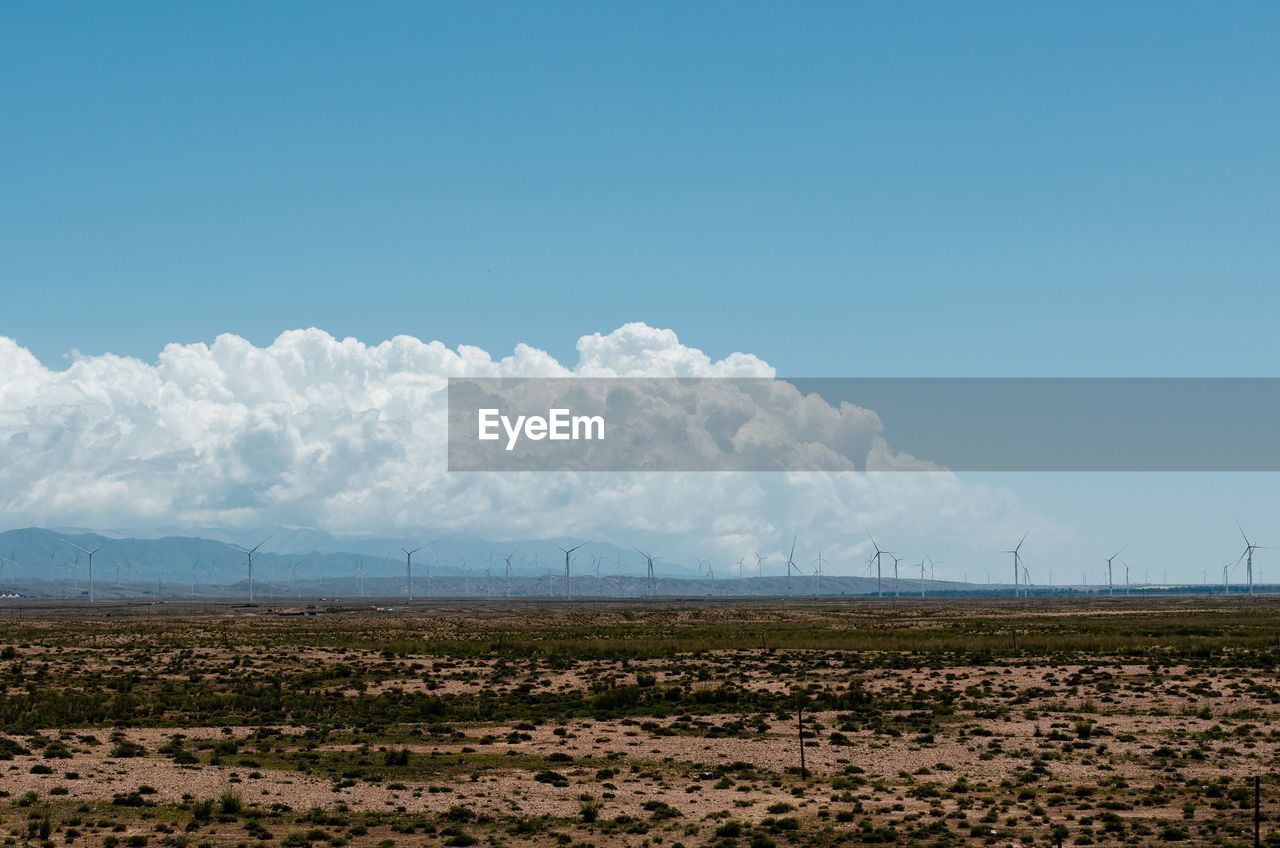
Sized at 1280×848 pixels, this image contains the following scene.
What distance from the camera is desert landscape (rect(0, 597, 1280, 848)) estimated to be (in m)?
34.9

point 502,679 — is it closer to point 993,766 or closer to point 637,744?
point 637,744

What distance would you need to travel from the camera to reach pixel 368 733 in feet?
174

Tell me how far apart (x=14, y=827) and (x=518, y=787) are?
561 inches

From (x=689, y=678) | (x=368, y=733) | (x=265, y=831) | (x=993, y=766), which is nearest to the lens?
(x=265, y=831)

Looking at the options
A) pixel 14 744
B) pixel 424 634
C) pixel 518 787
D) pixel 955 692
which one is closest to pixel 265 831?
pixel 518 787

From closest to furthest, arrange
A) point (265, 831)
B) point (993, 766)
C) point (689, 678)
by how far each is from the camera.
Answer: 1. point (265, 831)
2. point (993, 766)
3. point (689, 678)

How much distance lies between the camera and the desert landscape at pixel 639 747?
34.9 metres

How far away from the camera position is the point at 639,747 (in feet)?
164

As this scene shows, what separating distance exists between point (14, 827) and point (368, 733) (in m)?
20.0

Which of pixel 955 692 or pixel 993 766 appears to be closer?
pixel 993 766

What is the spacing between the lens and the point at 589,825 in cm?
3531

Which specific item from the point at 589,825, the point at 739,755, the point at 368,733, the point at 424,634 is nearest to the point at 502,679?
the point at 368,733

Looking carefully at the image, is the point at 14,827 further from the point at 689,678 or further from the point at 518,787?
the point at 689,678

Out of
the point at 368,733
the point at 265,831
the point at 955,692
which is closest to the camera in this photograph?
the point at 265,831
